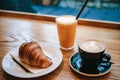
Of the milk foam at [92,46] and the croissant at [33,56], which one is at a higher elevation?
the milk foam at [92,46]

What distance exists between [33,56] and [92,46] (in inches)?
8.1

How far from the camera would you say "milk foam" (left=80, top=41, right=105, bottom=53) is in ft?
1.94

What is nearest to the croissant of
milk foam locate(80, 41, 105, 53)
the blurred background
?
milk foam locate(80, 41, 105, 53)

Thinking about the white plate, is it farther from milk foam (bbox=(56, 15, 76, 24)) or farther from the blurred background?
the blurred background

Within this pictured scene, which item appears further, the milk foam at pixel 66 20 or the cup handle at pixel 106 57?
the milk foam at pixel 66 20

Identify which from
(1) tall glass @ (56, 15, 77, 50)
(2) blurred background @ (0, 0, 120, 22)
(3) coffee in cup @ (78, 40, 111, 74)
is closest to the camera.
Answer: (3) coffee in cup @ (78, 40, 111, 74)

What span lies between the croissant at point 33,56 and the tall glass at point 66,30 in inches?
6.3

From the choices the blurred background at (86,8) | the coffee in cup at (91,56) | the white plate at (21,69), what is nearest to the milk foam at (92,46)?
the coffee in cup at (91,56)

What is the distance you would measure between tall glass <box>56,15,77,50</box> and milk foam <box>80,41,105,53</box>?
0.15m

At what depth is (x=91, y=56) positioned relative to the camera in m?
0.58

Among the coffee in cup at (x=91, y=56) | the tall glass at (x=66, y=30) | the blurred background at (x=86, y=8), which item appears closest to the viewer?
the coffee in cup at (x=91, y=56)

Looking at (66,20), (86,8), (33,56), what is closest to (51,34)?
(66,20)

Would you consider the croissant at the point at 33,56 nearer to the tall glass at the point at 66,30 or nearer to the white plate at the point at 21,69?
the white plate at the point at 21,69

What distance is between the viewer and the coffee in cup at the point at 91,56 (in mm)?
579
